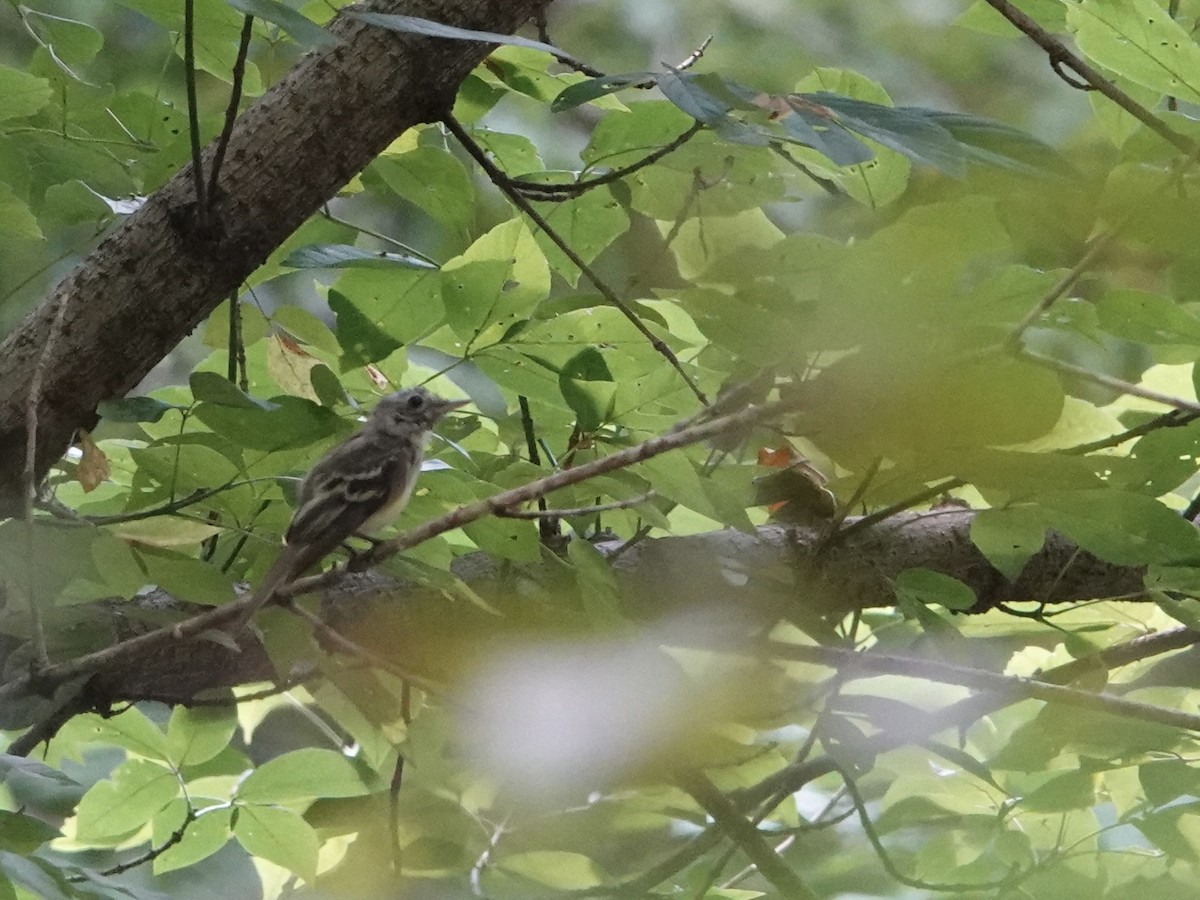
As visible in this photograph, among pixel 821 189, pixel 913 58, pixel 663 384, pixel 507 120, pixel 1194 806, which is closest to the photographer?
pixel 1194 806

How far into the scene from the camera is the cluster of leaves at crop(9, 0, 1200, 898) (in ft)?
1.87

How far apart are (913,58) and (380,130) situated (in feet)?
3.63

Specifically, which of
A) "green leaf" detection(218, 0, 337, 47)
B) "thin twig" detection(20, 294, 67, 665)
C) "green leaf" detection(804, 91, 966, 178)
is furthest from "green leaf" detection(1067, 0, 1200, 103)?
"thin twig" detection(20, 294, 67, 665)

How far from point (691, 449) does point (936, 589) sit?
17 cm

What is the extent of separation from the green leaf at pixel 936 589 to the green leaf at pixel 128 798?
1.71 feet

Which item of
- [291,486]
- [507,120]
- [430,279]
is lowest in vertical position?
[291,486]

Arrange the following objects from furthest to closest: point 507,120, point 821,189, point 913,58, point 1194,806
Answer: point 913,58 → point 507,120 → point 821,189 → point 1194,806

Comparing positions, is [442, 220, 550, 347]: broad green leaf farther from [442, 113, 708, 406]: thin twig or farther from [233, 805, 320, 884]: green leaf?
[233, 805, 320, 884]: green leaf

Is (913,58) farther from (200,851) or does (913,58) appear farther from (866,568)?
(200,851)

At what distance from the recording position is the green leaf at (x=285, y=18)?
553mm

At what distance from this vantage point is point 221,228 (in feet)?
2.69

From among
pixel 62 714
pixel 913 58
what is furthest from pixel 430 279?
pixel 913 58

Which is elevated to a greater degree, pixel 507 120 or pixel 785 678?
pixel 507 120

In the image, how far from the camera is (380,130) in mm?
842
